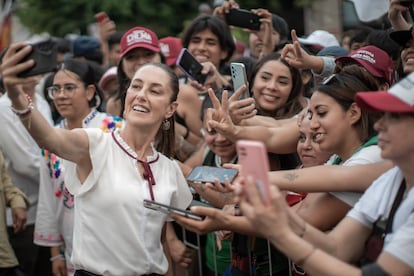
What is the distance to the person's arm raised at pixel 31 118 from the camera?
11.4 ft

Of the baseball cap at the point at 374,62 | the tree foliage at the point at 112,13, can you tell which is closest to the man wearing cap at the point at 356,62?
the baseball cap at the point at 374,62

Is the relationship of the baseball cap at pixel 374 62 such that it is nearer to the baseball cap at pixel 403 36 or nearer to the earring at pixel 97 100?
the baseball cap at pixel 403 36

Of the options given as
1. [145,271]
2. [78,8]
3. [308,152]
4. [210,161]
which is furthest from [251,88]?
[78,8]

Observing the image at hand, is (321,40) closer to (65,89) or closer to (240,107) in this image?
(65,89)

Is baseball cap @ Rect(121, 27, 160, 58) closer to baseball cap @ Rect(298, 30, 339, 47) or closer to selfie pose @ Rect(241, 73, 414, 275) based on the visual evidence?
baseball cap @ Rect(298, 30, 339, 47)

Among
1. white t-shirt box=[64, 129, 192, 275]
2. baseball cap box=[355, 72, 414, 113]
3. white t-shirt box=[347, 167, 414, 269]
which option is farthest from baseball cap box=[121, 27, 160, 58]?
baseball cap box=[355, 72, 414, 113]

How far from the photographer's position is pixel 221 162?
5.29 meters

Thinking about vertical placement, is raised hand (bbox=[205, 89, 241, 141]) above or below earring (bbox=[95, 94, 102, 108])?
above

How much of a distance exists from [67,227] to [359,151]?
267 cm

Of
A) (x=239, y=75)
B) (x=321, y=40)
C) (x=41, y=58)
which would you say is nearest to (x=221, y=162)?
(x=239, y=75)

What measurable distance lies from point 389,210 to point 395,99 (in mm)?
459

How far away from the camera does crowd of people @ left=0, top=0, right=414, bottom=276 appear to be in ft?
10.0

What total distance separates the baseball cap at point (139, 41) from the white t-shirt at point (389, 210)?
3.66 m

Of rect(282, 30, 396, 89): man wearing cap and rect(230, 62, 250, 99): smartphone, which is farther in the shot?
rect(230, 62, 250, 99): smartphone
